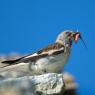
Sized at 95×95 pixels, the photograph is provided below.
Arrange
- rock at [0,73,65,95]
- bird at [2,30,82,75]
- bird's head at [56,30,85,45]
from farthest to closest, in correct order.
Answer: bird's head at [56,30,85,45] → bird at [2,30,82,75] → rock at [0,73,65,95]

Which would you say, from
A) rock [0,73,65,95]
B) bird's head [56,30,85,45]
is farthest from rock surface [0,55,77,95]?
bird's head [56,30,85,45]

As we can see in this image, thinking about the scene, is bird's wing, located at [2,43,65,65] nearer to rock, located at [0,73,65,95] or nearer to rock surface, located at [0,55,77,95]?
rock surface, located at [0,55,77,95]

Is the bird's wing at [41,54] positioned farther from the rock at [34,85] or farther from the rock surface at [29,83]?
the rock at [34,85]

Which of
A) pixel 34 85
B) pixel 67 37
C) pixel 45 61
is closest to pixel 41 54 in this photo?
pixel 45 61

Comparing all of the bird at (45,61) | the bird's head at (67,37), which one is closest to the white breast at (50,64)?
the bird at (45,61)

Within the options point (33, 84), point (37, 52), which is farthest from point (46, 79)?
point (37, 52)

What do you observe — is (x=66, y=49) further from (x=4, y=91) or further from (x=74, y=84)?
(x=4, y=91)

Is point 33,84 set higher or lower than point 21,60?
lower

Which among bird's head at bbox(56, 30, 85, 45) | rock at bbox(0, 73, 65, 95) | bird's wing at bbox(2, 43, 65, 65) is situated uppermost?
bird's head at bbox(56, 30, 85, 45)
